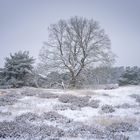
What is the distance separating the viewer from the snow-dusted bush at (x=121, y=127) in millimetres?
10391

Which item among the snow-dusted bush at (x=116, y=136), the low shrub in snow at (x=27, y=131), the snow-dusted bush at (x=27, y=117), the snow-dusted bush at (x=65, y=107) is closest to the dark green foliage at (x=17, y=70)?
the snow-dusted bush at (x=65, y=107)

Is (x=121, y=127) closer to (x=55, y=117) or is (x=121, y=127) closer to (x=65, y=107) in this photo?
(x=55, y=117)

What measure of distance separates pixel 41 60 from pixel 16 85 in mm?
6737

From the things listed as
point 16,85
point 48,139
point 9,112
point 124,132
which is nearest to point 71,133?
point 48,139

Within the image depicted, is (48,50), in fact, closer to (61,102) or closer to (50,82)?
(50,82)

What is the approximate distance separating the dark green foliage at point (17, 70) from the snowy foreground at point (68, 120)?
21144 millimetres

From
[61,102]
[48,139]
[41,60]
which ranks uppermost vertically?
[41,60]

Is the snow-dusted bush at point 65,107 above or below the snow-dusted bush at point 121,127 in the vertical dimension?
above

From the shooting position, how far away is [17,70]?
3906cm

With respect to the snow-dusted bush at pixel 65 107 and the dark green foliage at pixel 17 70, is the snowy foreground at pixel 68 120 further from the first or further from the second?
the dark green foliage at pixel 17 70

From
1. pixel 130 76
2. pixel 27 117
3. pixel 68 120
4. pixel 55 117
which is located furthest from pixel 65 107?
pixel 130 76

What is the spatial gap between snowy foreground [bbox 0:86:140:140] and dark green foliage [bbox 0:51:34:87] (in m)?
21.1

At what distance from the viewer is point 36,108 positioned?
14.9 m

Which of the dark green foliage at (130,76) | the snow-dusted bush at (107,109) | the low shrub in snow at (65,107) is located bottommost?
the snow-dusted bush at (107,109)
